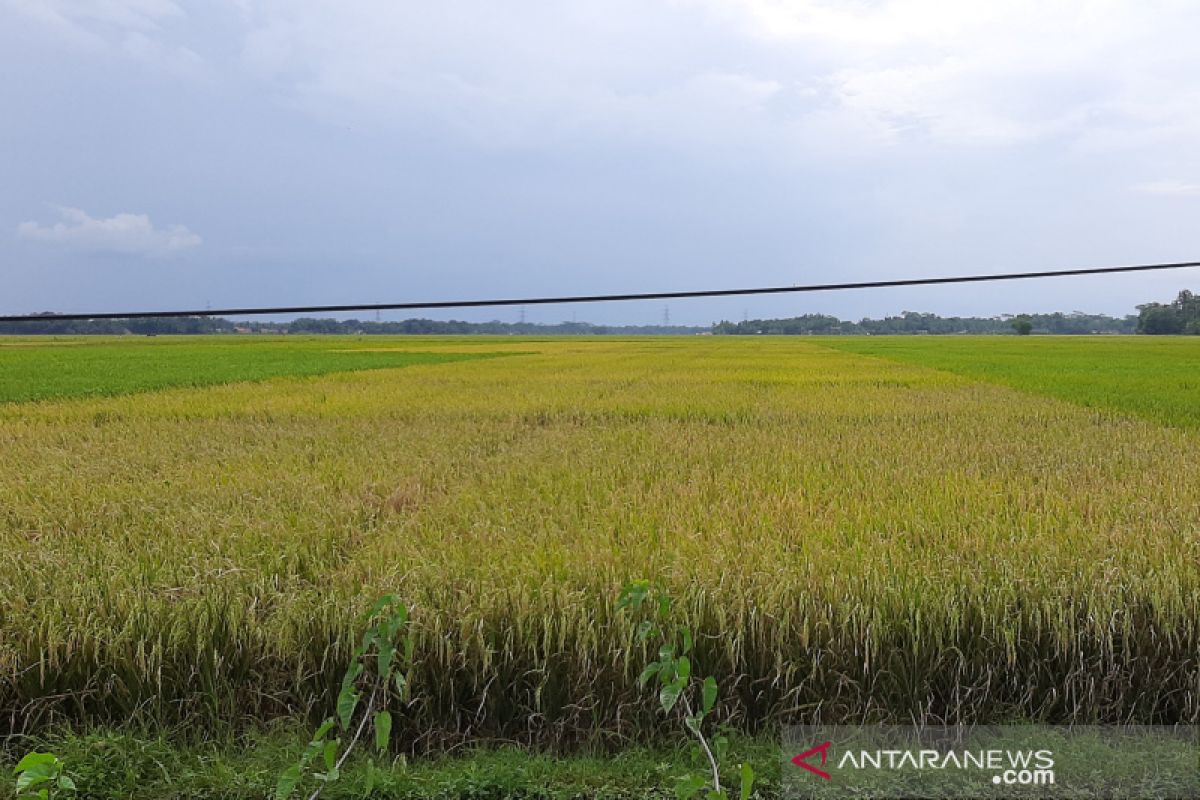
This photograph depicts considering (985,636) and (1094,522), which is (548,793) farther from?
(1094,522)

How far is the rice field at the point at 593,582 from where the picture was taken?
2.33 metres

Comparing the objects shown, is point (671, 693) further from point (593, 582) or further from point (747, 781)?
point (593, 582)

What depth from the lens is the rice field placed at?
2.33 m

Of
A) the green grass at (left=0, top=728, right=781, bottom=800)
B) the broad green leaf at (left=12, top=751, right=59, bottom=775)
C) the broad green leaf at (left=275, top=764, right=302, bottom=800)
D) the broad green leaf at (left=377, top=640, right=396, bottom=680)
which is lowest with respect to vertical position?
the green grass at (left=0, top=728, right=781, bottom=800)

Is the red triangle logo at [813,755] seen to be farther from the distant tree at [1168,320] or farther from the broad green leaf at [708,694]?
the distant tree at [1168,320]

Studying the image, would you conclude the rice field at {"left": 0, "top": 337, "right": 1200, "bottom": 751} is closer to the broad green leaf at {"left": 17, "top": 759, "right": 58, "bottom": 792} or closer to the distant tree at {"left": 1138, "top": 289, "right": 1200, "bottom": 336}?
the broad green leaf at {"left": 17, "top": 759, "right": 58, "bottom": 792}

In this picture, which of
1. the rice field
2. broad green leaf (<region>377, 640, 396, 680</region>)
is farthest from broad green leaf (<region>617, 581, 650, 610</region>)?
broad green leaf (<region>377, 640, 396, 680</region>)

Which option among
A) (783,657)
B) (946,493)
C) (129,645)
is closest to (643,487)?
(946,493)

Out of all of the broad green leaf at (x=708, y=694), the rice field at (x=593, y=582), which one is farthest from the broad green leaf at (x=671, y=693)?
the rice field at (x=593, y=582)

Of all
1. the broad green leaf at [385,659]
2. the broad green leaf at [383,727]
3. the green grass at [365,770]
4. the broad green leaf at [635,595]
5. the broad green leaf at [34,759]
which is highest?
the broad green leaf at [635,595]

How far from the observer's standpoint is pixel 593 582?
269 centimetres

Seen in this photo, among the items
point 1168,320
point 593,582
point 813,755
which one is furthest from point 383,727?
point 1168,320

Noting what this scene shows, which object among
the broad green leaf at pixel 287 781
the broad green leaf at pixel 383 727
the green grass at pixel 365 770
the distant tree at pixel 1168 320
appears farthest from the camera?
the distant tree at pixel 1168 320

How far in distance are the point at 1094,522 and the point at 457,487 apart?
3715mm
